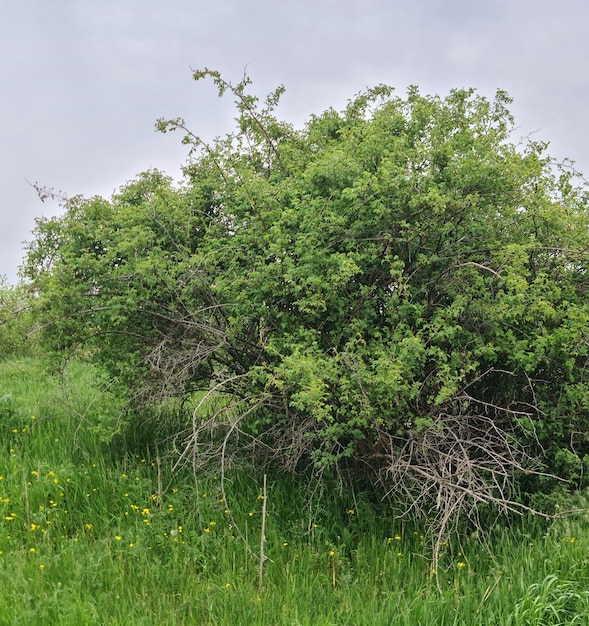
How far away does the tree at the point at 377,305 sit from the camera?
4359mm

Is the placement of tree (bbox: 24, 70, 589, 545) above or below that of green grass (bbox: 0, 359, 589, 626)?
above

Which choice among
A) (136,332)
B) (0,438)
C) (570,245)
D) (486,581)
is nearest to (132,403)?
(136,332)

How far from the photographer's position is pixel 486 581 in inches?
151

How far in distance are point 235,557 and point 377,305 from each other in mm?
2179

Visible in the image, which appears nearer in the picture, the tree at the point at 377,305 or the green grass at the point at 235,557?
the green grass at the point at 235,557

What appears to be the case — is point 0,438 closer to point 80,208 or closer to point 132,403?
point 132,403

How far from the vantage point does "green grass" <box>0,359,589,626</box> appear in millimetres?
3447

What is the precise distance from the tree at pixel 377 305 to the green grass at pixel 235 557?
342 millimetres

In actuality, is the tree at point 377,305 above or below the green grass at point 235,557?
above

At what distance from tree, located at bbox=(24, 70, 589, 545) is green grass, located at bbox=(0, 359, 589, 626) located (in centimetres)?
34

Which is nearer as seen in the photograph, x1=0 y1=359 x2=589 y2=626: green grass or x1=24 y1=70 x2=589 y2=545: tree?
x1=0 y1=359 x2=589 y2=626: green grass

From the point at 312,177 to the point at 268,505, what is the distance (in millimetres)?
2634

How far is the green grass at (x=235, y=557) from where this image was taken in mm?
3447

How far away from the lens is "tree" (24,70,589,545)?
14.3ft
